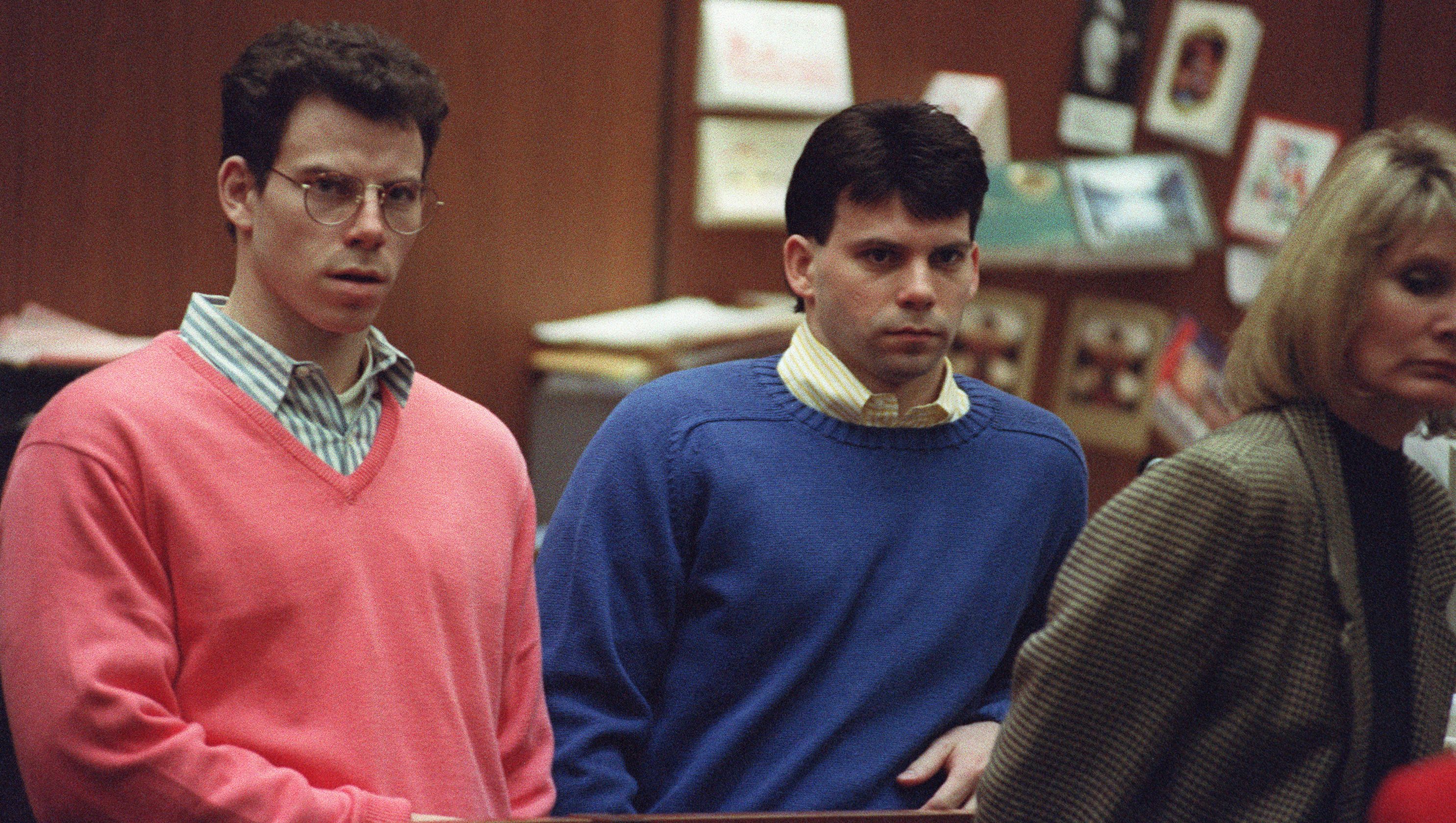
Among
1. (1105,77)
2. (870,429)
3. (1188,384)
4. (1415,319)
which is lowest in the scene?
(1188,384)

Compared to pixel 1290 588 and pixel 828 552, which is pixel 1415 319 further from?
pixel 828 552

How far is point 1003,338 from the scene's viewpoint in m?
3.26

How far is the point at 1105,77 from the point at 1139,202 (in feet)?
0.94

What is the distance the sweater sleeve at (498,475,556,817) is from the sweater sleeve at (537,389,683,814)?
50 mm

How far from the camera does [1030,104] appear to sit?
323 cm

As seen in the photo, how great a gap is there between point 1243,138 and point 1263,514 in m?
2.48

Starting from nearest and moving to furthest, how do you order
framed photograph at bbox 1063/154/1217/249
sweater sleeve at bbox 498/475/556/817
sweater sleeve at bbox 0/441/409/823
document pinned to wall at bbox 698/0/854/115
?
sweater sleeve at bbox 0/441/409/823 < sweater sleeve at bbox 498/475/556/817 < document pinned to wall at bbox 698/0/854/115 < framed photograph at bbox 1063/154/1217/249

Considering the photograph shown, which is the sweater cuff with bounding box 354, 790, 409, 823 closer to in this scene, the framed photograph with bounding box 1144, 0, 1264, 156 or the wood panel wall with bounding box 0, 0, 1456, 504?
the wood panel wall with bounding box 0, 0, 1456, 504

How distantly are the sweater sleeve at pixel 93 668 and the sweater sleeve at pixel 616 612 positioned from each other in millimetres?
392

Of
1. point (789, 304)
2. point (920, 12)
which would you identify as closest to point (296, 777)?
point (789, 304)

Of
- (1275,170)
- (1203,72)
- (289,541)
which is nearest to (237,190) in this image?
(289,541)

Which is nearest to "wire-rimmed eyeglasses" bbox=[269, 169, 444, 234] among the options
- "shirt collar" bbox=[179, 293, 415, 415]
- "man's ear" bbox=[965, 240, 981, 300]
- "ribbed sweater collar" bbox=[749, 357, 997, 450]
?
"shirt collar" bbox=[179, 293, 415, 415]

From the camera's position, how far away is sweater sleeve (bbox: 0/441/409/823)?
3.68ft

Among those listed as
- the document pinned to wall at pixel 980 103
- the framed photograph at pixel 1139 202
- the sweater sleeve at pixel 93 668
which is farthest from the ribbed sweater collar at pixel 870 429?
the framed photograph at pixel 1139 202
